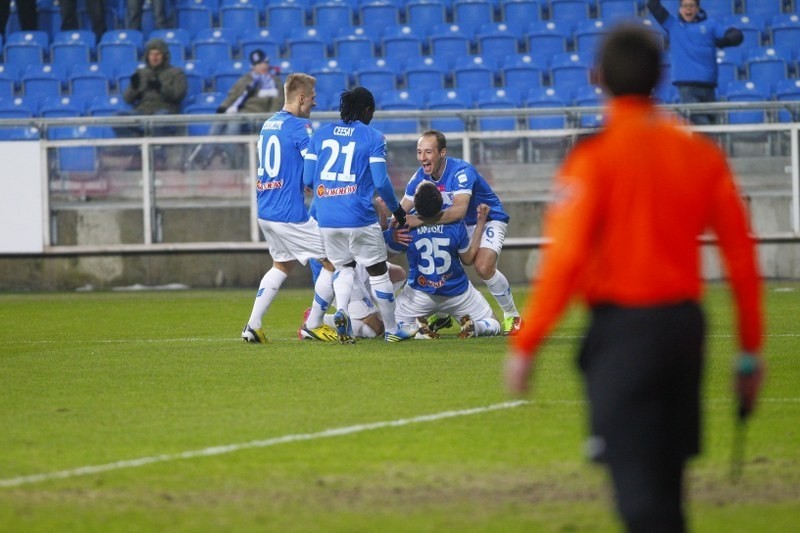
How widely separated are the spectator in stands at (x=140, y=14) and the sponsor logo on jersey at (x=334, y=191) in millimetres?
13078

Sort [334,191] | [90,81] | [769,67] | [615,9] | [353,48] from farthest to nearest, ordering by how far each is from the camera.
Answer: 1. [615,9]
2. [353,48]
3. [90,81]
4. [769,67]
5. [334,191]

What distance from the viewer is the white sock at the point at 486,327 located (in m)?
12.4

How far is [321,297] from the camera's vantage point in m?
12.1

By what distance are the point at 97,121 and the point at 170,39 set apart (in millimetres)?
4523

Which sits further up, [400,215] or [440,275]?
[400,215]

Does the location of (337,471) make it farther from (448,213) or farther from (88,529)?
(448,213)

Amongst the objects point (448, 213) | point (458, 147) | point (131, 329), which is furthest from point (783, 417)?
point (458, 147)

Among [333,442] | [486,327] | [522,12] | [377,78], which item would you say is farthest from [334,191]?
[522,12]

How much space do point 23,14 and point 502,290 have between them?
14239 mm

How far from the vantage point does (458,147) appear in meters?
19.1

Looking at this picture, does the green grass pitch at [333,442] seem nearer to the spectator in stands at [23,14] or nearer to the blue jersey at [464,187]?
the blue jersey at [464,187]

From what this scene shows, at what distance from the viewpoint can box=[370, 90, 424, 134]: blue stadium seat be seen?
19.1m

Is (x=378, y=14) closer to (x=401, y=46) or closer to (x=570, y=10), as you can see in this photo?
(x=401, y=46)

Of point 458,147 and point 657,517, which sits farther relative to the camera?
point 458,147
